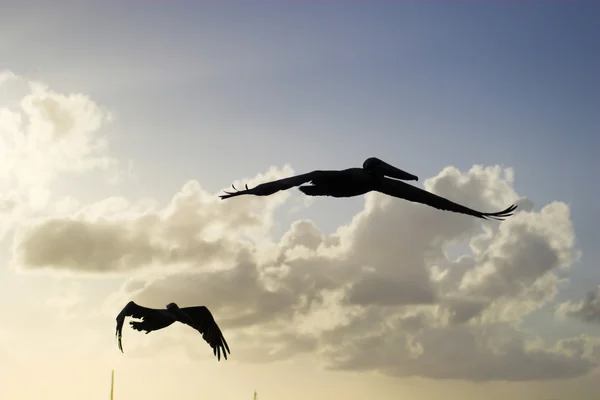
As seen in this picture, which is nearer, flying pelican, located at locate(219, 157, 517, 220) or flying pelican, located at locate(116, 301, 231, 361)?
flying pelican, located at locate(219, 157, 517, 220)

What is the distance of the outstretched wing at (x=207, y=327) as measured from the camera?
25109 millimetres

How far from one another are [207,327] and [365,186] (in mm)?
10915

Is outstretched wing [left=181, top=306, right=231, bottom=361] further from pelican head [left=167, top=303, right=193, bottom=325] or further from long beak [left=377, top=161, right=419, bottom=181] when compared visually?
long beak [left=377, top=161, right=419, bottom=181]

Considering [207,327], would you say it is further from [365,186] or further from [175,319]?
[365,186]

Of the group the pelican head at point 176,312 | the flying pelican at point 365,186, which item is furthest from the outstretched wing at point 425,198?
the pelican head at point 176,312

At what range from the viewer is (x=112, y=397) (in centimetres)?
2580

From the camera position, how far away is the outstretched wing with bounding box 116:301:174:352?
2392cm

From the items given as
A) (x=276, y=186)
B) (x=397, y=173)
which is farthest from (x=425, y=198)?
(x=276, y=186)

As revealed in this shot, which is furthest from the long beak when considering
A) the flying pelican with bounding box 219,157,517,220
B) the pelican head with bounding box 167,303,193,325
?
the pelican head with bounding box 167,303,193,325

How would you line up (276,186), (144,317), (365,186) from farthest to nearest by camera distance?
(144,317), (365,186), (276,186)

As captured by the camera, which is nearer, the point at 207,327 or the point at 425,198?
the point at 425,198

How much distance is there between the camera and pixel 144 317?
24172 millimetres

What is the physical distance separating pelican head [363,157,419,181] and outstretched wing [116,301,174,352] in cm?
1072

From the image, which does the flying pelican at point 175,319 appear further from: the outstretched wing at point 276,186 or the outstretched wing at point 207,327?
the outstretched wing at point 276,186
